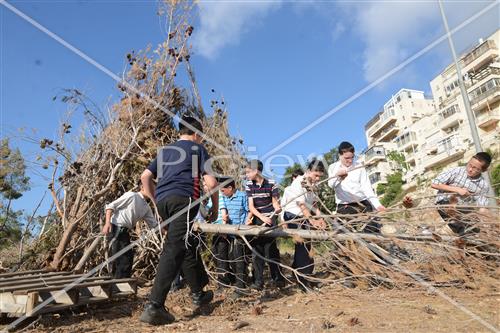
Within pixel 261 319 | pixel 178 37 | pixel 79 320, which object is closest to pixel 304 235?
pixel 261 319

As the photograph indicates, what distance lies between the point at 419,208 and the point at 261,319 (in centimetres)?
168

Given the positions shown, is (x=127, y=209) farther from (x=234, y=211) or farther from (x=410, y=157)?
(x=410, y=157)

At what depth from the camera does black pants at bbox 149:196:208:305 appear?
2.62m

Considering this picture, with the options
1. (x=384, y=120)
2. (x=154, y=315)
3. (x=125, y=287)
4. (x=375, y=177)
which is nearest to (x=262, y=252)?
(x=125, y=287)

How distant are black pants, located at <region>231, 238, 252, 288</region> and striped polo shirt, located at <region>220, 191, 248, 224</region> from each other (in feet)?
0.94

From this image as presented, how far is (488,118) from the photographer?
113 feet

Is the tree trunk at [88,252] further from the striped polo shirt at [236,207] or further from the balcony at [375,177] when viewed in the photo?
the balcony at [375,177]

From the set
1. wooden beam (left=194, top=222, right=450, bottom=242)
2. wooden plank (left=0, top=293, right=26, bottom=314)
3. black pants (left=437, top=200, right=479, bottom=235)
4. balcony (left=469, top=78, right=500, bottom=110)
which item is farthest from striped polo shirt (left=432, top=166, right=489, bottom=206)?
balcony (left=469, top=78, right=500, bottom=110)

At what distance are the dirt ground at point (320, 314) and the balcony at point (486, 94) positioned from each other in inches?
1521

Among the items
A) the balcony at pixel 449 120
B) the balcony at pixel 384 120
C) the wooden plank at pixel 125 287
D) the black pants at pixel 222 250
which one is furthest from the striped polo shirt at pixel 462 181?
the balcony at pixel 384 120

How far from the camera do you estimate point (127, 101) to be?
237 inches

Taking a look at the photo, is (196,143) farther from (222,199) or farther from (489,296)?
(489,296)

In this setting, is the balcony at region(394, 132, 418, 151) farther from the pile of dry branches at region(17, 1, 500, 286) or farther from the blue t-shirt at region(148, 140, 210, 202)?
the blue t-shirt at region(148, 140, 210, 202)

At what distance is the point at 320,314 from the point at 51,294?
216 centimetres
